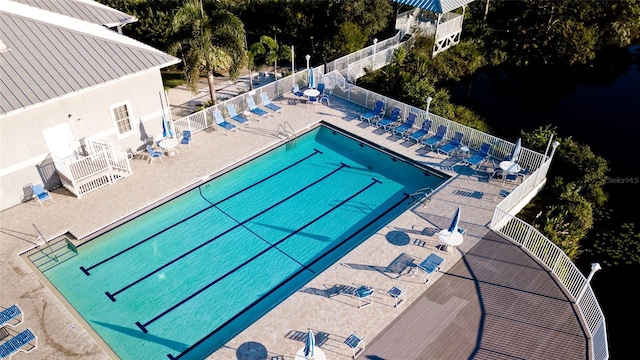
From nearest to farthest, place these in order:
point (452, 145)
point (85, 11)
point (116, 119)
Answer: point (116, 119), point (452, 145), point (85, 11)

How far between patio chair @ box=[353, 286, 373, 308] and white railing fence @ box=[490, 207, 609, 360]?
5.68 meters

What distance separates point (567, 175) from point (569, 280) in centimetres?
708

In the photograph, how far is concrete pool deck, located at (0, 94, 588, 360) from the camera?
1367 centimetres

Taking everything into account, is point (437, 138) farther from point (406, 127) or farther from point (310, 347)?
point (310, 347)

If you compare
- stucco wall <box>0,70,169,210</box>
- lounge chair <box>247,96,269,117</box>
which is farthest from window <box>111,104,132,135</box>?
lounge chair <box>247,96,269,117</box>

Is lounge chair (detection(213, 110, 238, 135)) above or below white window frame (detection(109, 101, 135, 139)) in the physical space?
below

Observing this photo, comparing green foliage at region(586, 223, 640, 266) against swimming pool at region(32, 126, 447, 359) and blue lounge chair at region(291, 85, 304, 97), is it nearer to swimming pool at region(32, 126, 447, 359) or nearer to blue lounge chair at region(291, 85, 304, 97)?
swimming pool at region(32, 126, 447, 359)

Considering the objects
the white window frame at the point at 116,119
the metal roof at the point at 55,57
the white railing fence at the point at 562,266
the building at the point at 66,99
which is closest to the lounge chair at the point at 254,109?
the building at the point at 66,99

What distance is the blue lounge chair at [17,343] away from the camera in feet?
43.2

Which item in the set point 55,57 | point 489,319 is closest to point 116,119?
point 55,57

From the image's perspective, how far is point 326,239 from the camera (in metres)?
17.9

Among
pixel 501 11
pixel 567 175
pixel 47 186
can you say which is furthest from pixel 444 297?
pixel 501 11

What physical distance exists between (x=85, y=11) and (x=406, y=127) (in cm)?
1588

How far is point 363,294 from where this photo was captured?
47.4 feet
